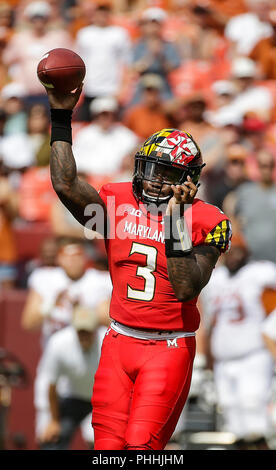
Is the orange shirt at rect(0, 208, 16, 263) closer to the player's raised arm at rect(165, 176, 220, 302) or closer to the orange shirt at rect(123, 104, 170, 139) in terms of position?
the orange shirt at rect(123, 104, 170, 139)

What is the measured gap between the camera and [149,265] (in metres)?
4.58

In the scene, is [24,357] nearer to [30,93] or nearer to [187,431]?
[187,431]

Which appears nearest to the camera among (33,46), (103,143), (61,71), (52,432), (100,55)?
(61,71)

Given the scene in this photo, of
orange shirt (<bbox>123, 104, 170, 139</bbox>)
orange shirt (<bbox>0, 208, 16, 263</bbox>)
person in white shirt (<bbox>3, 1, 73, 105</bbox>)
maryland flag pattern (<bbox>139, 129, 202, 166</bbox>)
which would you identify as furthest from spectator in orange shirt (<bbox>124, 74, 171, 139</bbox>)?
maryland flag pattern (<bbox>139, 129, 202, 166</bbox>)

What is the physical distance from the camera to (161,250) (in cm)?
457

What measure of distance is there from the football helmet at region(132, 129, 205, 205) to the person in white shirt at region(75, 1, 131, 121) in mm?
6638

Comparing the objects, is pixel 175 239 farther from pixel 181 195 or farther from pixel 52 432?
pixel 52 432

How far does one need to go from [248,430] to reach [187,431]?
0.69 metres

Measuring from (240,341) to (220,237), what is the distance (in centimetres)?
344

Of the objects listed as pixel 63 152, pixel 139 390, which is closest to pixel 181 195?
pixel 63 152

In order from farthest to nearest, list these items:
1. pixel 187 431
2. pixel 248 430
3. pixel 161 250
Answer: pixel 248 430, pixel 187 431, pixel 161 250

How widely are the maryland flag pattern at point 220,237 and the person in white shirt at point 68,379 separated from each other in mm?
3099

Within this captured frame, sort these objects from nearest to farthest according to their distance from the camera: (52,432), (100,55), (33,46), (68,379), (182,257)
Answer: (182,257)
(52,432)
(68,379)
(100,55)
(33,46)
